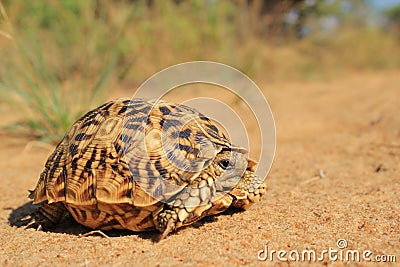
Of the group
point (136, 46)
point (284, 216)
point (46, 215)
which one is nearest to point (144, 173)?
point (46, 215)

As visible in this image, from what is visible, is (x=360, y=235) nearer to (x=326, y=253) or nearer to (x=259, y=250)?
(x=326, y=253)

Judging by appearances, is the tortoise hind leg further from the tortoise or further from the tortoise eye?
the tortoise eye

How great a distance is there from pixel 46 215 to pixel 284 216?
1.50 m

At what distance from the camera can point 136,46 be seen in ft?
25.0

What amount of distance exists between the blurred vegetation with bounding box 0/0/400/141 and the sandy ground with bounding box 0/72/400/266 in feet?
2.44

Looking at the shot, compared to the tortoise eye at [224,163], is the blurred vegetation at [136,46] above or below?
above

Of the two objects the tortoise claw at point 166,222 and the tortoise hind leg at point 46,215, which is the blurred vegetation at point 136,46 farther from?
the tortoise claw at point 166,222

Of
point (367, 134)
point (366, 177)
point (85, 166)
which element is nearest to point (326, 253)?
point (85, 166)

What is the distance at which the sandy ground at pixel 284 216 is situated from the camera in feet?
6.40

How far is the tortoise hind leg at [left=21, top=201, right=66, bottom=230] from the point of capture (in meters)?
2.42

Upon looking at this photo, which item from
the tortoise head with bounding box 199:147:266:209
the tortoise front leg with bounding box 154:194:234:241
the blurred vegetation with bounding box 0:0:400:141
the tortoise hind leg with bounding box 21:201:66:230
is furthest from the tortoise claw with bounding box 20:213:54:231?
the blurred vegetation with bounding box 0:0:400:141

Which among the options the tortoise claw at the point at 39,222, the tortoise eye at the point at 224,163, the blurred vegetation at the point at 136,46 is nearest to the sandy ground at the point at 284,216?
the tortoise claw at the point at 39,222

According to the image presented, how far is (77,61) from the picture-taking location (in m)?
7.58

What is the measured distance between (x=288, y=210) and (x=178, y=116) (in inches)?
37.1
